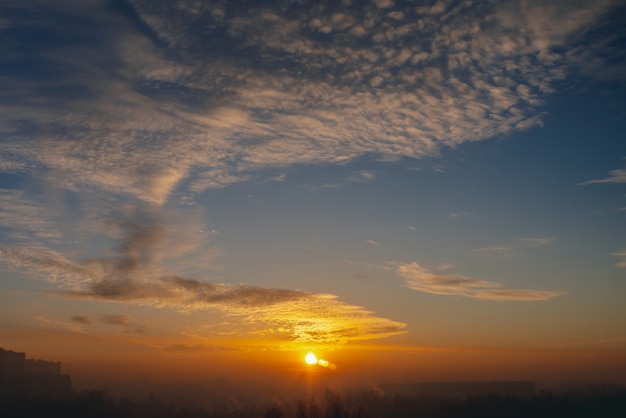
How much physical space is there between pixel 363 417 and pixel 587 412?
92576 millimetres

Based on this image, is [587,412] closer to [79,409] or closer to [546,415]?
[546,415]

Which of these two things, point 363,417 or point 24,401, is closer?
point 363,417

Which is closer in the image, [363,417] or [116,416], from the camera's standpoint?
[363,417]

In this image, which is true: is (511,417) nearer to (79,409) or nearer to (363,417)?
(363,417)

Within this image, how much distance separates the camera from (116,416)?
19862cm

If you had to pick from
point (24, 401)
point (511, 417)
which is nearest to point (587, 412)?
point (511, 417)

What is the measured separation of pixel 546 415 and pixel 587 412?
1595 centimetres

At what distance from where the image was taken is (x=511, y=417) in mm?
199375

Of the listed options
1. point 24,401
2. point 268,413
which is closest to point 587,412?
point 268,413

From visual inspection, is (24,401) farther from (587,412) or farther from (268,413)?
(587,412)

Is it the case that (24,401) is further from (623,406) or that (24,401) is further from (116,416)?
(623,406)

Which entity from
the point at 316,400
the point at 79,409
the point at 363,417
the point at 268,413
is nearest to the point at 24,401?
the point at 79,409

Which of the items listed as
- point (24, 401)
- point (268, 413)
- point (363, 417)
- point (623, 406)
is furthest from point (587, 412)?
point (24, 401)

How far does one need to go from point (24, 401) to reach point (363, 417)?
13093cm
